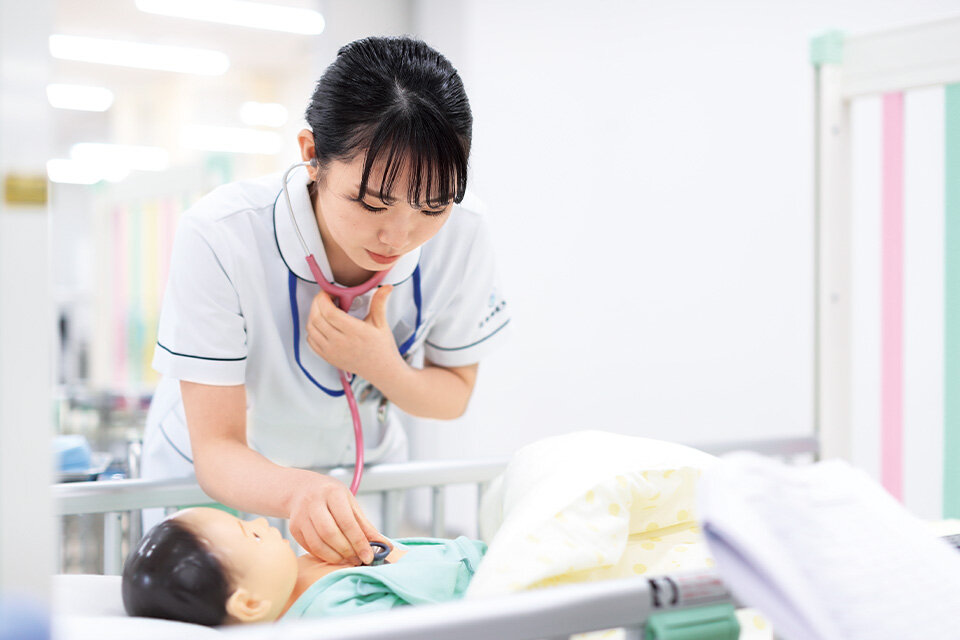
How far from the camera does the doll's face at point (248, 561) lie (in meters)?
0.85

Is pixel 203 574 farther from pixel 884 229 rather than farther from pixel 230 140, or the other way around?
pixel 230 140

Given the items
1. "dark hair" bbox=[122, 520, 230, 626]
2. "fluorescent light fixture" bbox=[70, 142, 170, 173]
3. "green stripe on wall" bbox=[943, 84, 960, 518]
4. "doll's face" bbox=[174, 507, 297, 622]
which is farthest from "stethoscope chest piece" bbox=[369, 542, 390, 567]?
"fluorescent light fixture" bbox=[70, 142, 170, 173]

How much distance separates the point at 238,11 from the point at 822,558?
358 centimetres

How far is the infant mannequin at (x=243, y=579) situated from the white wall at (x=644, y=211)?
6.39 feet

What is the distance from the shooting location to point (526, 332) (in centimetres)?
292

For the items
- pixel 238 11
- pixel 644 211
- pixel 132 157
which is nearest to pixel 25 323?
pixel 644 211

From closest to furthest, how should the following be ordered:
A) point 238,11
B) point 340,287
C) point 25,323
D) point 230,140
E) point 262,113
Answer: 1. point 25,323
2. point 340,287
3. point 238,11
4. point 230,140
5. point 262,113

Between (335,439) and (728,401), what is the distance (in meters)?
1.85

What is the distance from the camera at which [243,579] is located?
0.86 meters

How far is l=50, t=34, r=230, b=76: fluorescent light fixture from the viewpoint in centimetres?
418

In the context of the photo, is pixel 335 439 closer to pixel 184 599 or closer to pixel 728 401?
pixel 184 599

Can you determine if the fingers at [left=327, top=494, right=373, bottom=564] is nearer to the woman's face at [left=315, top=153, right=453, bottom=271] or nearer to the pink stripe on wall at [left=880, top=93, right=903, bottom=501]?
the woman's face at [left=315, top=153, right=453, bottom=271]

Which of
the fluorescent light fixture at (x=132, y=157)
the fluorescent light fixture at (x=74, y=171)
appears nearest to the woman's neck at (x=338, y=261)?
the fluorescent light fixture at (x=132, y=157)

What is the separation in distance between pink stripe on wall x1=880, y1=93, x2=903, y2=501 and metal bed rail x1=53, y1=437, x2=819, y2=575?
15.0 inches
